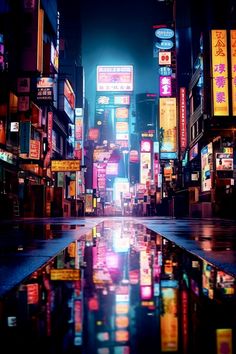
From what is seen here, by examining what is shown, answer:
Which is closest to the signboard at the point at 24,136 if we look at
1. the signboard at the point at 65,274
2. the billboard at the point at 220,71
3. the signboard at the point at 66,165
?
the signboard at the point at 66,165

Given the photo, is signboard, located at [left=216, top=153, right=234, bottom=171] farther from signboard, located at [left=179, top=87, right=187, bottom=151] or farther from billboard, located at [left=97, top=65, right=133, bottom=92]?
billboard, located at [left=97, top=65, right=133, bottom=92]

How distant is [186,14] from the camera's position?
4888 centimetres

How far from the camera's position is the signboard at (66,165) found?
32.8m

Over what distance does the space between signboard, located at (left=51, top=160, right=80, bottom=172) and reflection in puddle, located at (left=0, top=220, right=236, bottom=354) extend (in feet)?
98.7

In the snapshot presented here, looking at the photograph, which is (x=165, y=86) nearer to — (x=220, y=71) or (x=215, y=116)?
(x=220, y=71)

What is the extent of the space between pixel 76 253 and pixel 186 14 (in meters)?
50.8

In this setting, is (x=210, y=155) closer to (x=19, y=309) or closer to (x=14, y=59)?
(x=14, y=59)

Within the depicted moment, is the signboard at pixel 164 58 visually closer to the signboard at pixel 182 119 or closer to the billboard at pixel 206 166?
the signboard at pixel 182 119

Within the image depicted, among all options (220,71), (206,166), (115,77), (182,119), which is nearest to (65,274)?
(220,71)

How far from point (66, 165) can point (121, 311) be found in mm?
32094

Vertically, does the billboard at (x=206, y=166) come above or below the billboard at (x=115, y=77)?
below

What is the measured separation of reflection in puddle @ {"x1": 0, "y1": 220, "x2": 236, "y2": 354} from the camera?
1.32 metres

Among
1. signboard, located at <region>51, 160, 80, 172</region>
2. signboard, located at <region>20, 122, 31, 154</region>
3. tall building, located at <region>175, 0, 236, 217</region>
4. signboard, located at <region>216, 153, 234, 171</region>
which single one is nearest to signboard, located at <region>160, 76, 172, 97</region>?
tall building, located at <region>175, 0, 236, 217</region>

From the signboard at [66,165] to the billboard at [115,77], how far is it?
89.6 m
